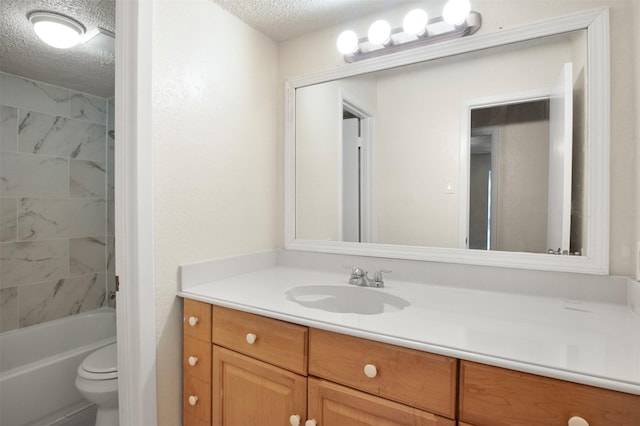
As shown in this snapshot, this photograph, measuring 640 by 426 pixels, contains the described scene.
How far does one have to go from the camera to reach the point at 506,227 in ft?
4.11

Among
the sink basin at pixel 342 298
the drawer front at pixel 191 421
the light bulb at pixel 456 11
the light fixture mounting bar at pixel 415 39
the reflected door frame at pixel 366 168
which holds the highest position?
the light bulb at pixel 456 11

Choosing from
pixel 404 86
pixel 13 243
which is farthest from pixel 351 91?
pixel 13 243

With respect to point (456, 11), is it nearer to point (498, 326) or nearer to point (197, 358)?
point (498, 326)

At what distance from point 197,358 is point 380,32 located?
1.61m

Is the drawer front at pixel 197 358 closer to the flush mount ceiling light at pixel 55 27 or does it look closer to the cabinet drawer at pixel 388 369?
the cabinet drawer at pixel 388 369

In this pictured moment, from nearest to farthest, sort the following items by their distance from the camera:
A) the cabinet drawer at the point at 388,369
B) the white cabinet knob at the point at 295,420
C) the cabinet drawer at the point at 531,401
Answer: the cabinet drawer at the point at 531,401, the cabinet drawer at the point at 388,369, the white cabinet knob at the point at 295,420

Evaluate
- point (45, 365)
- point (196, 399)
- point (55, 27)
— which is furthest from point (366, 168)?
point (45, 365)

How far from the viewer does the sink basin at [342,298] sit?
1.29 metres

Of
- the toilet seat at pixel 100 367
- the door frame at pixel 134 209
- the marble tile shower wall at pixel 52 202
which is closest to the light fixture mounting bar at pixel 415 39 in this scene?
the door frame at pixel 134 209

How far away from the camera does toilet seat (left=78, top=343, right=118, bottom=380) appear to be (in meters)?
1.68

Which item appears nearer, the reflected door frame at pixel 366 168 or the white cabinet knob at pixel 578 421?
the white cabinet knob at pixel 578 421

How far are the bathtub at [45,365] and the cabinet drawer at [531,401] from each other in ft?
7.94

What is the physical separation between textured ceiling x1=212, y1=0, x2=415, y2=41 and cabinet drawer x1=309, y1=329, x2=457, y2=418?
1439 millimetres

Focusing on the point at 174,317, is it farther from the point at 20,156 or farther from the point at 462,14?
the point at 20,156
